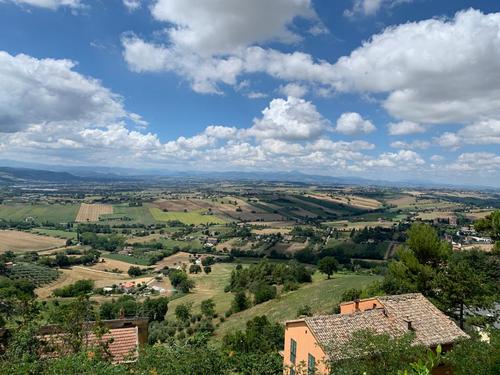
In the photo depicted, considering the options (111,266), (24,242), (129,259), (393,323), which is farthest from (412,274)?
(24,242)

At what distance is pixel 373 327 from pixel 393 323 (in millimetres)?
1517

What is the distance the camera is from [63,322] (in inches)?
787

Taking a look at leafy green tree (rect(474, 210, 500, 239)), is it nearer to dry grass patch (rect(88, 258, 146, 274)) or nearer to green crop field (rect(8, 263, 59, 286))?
green crop field (rect(8, 263, 59, 286))

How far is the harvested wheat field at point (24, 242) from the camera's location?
123 meters

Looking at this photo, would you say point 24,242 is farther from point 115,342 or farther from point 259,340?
point 115,342

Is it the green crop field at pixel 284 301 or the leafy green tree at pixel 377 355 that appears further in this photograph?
the green crop field at pixel 284 301

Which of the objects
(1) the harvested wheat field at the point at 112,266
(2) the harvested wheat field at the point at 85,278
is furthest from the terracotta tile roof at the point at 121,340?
(1) the harvested wheat field at the point at 112,266

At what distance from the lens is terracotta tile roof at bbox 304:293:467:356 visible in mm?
22609

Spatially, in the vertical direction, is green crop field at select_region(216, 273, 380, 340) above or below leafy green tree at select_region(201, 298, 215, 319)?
above

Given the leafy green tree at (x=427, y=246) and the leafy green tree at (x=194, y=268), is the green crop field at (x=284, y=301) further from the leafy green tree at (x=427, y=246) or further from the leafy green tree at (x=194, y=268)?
the leafy green tree at (x=194, y=268)

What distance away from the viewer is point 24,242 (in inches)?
5138

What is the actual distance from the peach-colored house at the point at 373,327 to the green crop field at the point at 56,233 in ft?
445

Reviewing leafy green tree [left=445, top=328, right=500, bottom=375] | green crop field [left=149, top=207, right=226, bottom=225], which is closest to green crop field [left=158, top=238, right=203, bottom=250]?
green crop field [left=149, top=207, right=226, bottom=225]

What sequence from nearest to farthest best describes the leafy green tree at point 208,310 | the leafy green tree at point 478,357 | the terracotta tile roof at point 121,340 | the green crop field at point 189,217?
the leafy green tree at point 478,357
the terracotta tile roof at point 121,340
the leafy green tree at point 208,310
the green crop field at point 189,217
